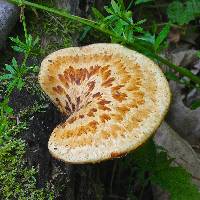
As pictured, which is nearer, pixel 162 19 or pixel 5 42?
pixel 5 42

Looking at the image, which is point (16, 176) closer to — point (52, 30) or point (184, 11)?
point (52, 30)

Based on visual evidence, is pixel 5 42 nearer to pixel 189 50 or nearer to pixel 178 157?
pixel 178 157

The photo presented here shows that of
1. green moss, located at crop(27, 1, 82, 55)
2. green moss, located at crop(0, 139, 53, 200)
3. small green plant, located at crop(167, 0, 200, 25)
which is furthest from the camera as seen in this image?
small green plant, located at crop(167, 0, 200, 25)

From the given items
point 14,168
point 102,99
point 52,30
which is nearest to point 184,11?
point 52,30

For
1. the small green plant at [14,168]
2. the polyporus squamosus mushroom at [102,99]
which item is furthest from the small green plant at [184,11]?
the small green plant at [14,168]

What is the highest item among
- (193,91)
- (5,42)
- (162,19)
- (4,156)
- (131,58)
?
(131,58)

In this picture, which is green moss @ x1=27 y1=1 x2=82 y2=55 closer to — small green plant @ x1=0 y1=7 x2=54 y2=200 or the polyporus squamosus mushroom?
the polyporus squamosus mushroom

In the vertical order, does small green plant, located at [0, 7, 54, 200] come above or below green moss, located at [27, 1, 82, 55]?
below

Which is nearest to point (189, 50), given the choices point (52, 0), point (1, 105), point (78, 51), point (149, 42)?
point (149, 42)

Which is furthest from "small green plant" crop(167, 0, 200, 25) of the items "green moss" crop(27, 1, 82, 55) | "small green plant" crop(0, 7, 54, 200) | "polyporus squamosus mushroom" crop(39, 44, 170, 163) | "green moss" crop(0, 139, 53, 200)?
"green moss" crop(0, 139, 53, 200)
